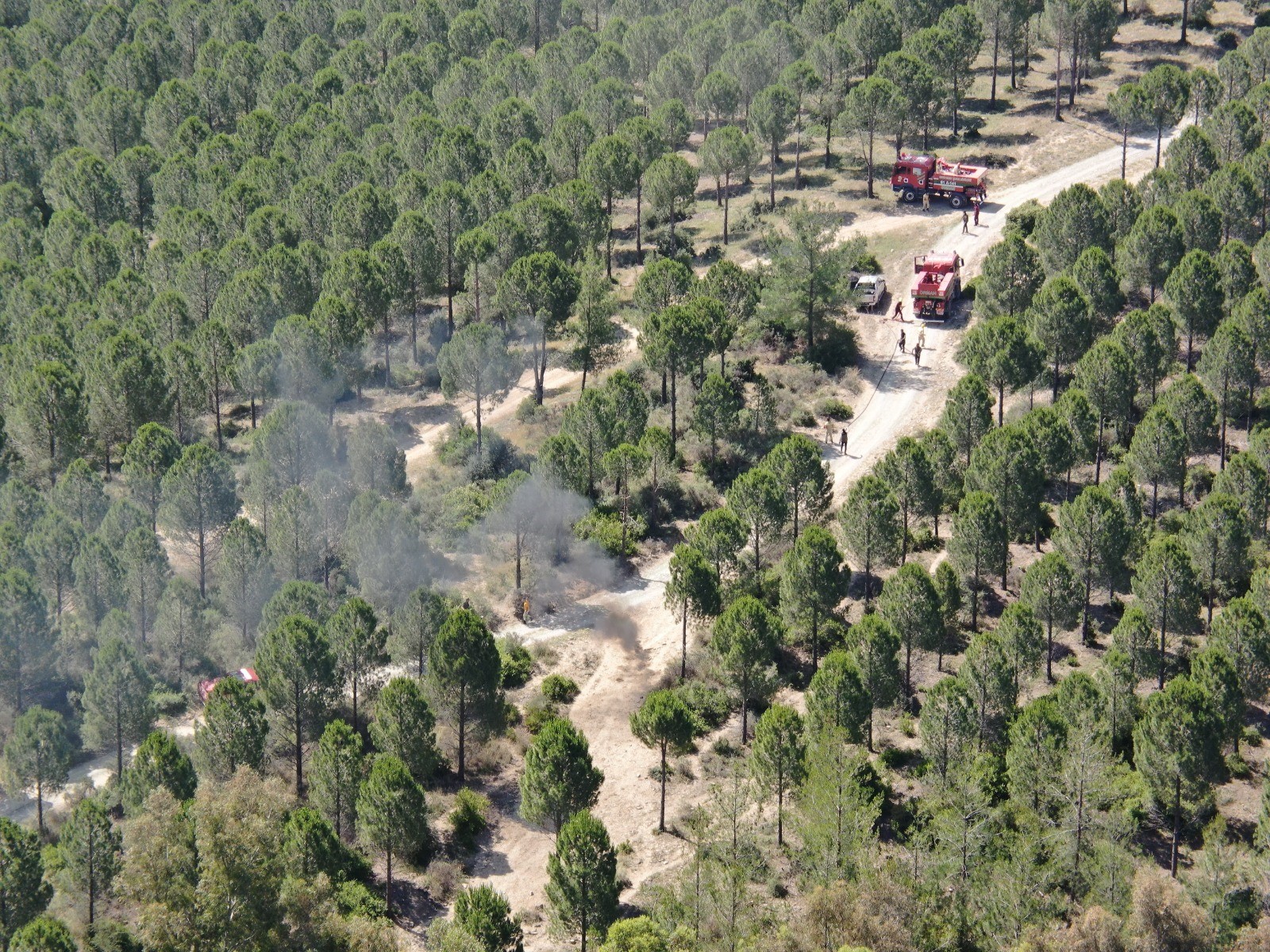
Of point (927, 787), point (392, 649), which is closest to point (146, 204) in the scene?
point (392, 649)

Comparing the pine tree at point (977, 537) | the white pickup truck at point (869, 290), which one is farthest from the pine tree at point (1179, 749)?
the white pickup truck at point (869, 290)

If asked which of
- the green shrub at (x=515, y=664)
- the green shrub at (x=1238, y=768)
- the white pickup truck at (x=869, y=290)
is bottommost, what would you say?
the green shrub at (x=1238, y=768)

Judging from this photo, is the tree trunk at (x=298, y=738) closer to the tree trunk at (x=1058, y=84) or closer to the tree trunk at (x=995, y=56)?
the tree trunk at (x=1058, y=84)

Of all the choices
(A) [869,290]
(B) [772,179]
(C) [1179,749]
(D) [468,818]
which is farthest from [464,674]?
(B) [772,179]

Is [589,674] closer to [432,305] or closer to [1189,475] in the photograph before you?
[1189,475]

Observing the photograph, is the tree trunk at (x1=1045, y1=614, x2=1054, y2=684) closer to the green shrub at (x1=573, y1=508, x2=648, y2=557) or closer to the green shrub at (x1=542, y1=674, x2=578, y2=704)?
the green shrub at (x1=542, y1=674, x2=578, y2=704)

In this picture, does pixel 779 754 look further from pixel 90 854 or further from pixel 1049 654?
pixel 90 854

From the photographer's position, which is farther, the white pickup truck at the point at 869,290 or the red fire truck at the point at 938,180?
the red fire truck at the point at 938,180
